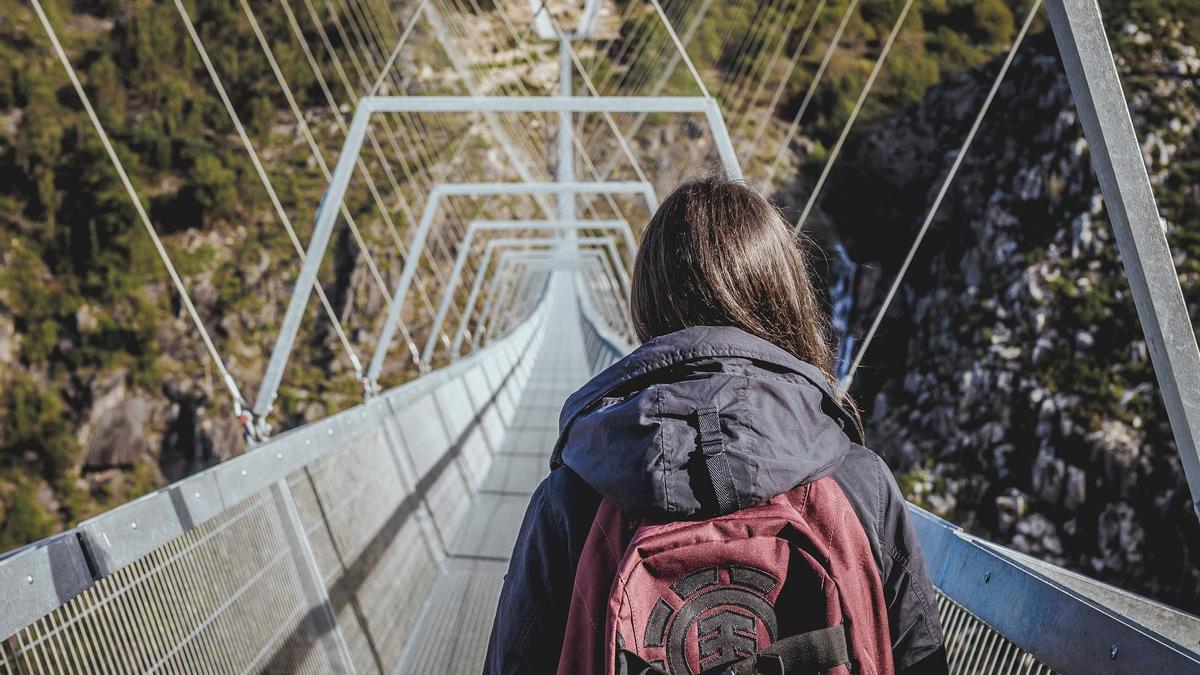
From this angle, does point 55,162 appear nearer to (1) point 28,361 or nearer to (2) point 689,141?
(1) point 28,361

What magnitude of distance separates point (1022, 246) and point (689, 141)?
20543mm

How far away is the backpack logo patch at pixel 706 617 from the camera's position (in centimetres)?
130

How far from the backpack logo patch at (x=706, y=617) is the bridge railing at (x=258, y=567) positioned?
114cm

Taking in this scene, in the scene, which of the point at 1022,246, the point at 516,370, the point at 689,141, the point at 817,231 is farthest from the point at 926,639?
the point at 689,141

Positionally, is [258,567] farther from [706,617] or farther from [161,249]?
[706,617]

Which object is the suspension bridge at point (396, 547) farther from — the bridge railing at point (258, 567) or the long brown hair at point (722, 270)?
the long brown hair at point (722, 270)

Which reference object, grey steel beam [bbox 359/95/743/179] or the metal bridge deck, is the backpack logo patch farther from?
grey steel beam [bbox 359/95/743/179]

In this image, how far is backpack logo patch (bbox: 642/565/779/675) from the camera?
130 centimetres

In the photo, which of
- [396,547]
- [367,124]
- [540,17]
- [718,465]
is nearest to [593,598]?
[718,465]

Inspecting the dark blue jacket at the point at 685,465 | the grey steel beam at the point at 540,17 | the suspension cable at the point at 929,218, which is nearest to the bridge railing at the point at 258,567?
the dark blue jacket at the point at 685,465

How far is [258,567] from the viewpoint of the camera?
10.1 ft

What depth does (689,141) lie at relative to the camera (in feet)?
180

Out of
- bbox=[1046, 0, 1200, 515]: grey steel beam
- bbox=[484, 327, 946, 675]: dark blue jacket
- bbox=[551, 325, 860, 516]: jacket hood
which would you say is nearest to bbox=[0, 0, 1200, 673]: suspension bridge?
bbox=[1046, 0, 1200, 515]: grey steel beam

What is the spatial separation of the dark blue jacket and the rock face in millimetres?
25341
